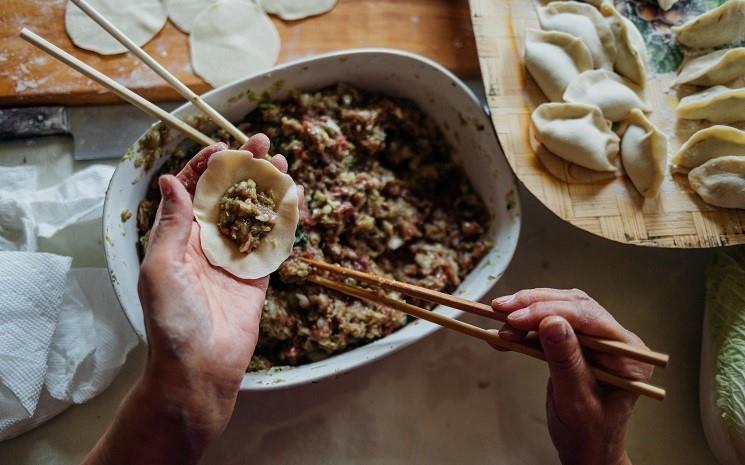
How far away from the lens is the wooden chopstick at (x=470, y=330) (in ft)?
4.93

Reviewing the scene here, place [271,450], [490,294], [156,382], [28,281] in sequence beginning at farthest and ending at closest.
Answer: [490,294]
[271,450]
[28,281]
[156,382]

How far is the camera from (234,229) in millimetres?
1693

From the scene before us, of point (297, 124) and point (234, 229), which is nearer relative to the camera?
point (234, 229)

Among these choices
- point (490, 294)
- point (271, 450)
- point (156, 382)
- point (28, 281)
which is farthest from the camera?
point (490, 294)

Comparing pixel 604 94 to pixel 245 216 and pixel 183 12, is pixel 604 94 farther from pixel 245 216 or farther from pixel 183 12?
pixel 183 12

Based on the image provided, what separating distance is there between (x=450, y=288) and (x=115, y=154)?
1.25 metres

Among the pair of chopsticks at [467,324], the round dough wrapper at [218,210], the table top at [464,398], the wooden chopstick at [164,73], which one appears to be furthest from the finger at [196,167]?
the table top at [464,398]

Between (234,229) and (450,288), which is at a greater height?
(234,229)

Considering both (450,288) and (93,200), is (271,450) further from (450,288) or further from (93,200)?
(93,200)

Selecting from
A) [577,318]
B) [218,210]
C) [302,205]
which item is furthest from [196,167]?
[577,318]

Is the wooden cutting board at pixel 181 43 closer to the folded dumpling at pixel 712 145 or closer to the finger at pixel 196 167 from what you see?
the finger at pixel 196 167

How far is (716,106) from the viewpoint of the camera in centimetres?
202

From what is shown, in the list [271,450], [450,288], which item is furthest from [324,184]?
[271,450]

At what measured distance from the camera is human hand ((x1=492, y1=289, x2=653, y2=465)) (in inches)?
60.0
